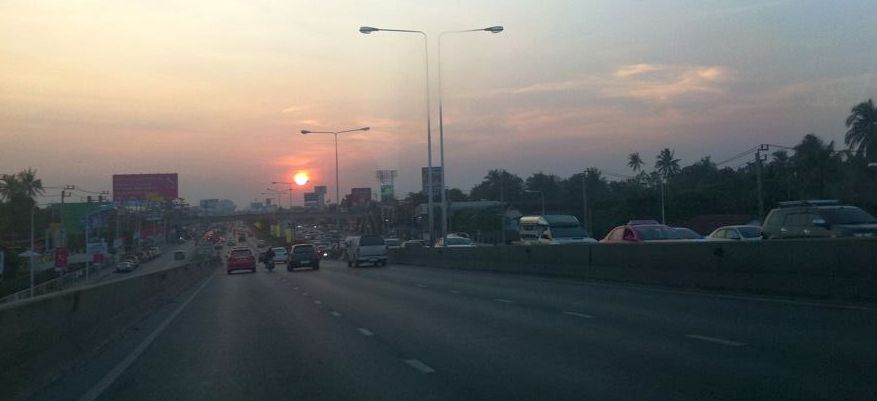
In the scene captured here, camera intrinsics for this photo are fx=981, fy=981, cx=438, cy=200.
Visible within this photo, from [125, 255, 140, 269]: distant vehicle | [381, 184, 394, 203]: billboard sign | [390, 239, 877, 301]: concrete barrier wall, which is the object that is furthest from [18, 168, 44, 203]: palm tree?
[381, 184, 394, 203]: billboard sign

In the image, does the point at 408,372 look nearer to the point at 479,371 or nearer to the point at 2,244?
the point at 479,371

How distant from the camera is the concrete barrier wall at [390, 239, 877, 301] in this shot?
19.7 metres

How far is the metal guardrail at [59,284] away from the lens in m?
32.9

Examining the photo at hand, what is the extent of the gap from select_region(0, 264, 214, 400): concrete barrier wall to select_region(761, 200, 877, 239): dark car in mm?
18942

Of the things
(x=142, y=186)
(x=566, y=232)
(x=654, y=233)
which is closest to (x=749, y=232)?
(x=654, y=233)

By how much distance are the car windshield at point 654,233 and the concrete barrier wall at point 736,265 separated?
3039 millimetres

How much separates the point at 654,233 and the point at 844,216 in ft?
27.6

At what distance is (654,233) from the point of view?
36125 millimetres

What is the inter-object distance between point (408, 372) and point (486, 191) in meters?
166

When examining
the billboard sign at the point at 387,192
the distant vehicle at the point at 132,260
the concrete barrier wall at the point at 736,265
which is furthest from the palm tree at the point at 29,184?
the billboard sign at the point at 387,192

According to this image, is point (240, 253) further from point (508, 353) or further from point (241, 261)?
point (508, 353)

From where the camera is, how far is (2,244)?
48156 millimetres

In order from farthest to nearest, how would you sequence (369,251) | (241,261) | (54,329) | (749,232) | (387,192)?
(387,192) < (241,261) < (369,251) < (749,232) < (54,329)

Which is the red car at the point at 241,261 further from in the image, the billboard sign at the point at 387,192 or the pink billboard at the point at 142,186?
the billboard sign at the point at 387,192
